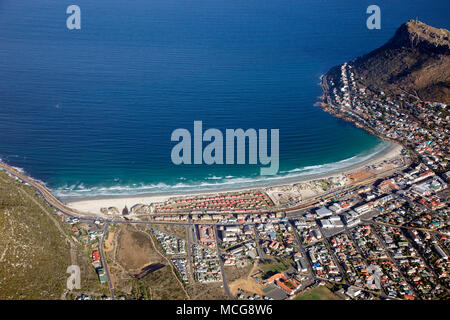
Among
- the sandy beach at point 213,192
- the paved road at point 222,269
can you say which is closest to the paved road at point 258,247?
the paved road at point 222,269

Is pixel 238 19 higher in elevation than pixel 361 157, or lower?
higher

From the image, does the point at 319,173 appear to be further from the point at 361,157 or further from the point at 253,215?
the point at 253,215

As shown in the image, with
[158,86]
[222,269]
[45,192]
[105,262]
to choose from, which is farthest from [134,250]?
[158,86]

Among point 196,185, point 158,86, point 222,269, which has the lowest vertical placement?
point 222,269

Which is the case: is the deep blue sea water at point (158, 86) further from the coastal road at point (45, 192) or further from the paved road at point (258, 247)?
the paved road at point (258, 247)

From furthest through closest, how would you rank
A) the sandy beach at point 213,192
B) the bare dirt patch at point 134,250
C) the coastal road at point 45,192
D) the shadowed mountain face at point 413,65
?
the shadowed mountain face at point 413,65 → the sandy beach at point 213,192 → the coastal road at point 45,192 → the bare dirt patch at point 134,250

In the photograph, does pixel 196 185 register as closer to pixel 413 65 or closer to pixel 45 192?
pixel 45 192

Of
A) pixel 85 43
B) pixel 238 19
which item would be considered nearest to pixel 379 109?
pixel 238 19
